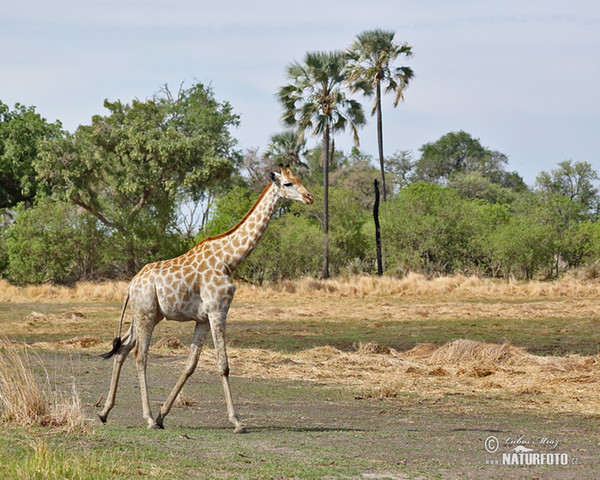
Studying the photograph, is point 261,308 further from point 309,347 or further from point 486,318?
point 309,347

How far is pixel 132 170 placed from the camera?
45906mm

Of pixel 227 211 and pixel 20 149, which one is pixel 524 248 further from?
pixel 20 149

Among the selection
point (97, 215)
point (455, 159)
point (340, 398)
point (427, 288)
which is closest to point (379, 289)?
point (427, 288)

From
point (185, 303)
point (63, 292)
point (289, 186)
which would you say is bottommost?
point (63, 292)

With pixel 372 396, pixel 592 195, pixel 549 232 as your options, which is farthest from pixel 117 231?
pixel 592 195

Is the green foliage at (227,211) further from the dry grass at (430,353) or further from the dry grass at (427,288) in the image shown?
the dry grass at (430,353)

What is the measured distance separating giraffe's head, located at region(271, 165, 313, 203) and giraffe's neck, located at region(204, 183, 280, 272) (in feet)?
0.32

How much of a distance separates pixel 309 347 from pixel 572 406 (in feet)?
28.5

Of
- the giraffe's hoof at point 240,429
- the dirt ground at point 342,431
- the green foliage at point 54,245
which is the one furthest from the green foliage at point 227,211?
the giraffe's hoof at point 240,429

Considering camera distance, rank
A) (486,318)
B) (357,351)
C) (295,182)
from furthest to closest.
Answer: (486,318) → (357,351) → (295,182)

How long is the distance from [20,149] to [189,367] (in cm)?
4551

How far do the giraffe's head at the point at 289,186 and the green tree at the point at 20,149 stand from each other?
43.3 meters

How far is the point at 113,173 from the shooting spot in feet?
153

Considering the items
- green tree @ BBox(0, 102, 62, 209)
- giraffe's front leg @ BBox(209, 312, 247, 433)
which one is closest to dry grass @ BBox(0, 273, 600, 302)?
green tree @ BBox(0, 102, 62, 209)
